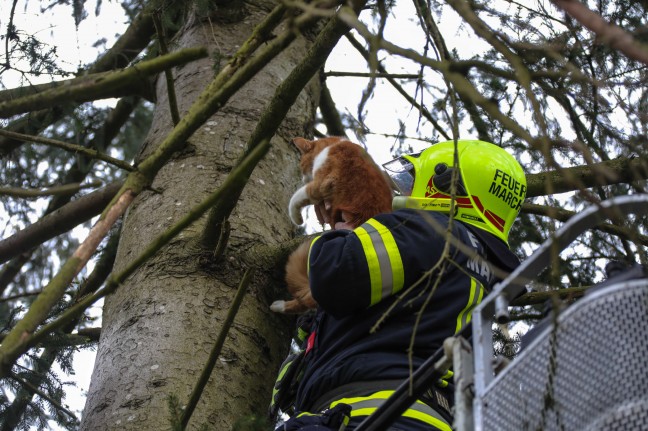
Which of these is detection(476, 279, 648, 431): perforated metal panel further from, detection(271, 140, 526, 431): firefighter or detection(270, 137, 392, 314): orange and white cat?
detection(270, 137, 392, 314): orange and white cat

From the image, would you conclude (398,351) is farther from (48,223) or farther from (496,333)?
(48,223)

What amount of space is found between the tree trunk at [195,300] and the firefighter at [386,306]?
173 millimetres

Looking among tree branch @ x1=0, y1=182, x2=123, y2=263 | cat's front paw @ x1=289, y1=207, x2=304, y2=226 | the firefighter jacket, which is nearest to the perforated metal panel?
the firefighter jacket

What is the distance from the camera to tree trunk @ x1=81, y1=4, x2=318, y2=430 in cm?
273

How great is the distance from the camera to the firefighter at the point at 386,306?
8.25ft

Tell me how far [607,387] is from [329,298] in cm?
128

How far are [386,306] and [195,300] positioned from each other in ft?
2.13

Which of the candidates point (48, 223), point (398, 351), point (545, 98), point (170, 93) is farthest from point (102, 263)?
point (545, 98)

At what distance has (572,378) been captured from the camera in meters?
1.50

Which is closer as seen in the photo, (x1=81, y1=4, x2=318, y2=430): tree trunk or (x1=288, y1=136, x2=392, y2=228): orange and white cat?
(x1=81, y1=4, x2=318, y2=430): tree trunk

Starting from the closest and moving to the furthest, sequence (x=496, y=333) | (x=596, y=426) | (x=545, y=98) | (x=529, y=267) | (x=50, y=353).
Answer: (x=596, y=426)
(x=529, y=267)
(x=545, y=98)
(x=496, y=333)
(x=50, y=353)

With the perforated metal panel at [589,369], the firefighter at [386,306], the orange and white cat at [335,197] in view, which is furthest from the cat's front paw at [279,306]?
the perforated metal panel at [589,369]

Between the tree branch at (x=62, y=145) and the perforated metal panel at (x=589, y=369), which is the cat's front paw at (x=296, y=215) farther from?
the perforated metal panel at (x=589, y=369)

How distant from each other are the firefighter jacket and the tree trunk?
27cm
